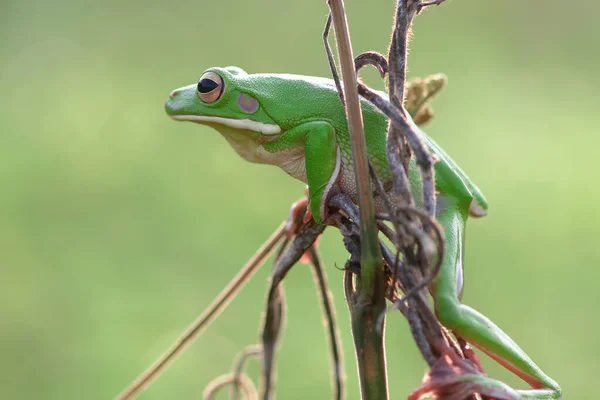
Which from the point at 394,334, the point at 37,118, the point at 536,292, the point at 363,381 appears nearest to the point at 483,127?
the point at 536,292

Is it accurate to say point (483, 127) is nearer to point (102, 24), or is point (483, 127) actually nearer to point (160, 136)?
point (160, 136)

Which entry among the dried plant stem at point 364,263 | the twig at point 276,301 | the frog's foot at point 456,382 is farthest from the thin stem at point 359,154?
the twig at point 276,301

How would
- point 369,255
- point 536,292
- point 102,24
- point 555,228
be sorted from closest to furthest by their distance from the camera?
point 369,255 < point 536,292 < point 555,228 < point 102,24

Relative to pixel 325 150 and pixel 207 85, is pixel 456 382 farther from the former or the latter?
pixel 207 85

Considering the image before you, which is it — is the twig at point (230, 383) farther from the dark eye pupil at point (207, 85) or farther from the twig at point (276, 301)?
the dark eye pupil at point (207, 85)

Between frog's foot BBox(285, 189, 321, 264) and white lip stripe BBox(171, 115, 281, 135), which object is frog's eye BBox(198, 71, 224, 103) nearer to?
white lip stripe BBox(171, 115, 281, 135)

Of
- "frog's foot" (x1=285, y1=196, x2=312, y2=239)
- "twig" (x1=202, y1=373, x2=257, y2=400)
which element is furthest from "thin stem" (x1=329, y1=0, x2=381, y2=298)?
"twig" (x1=202, y1=373, x2=257, y2=400)
